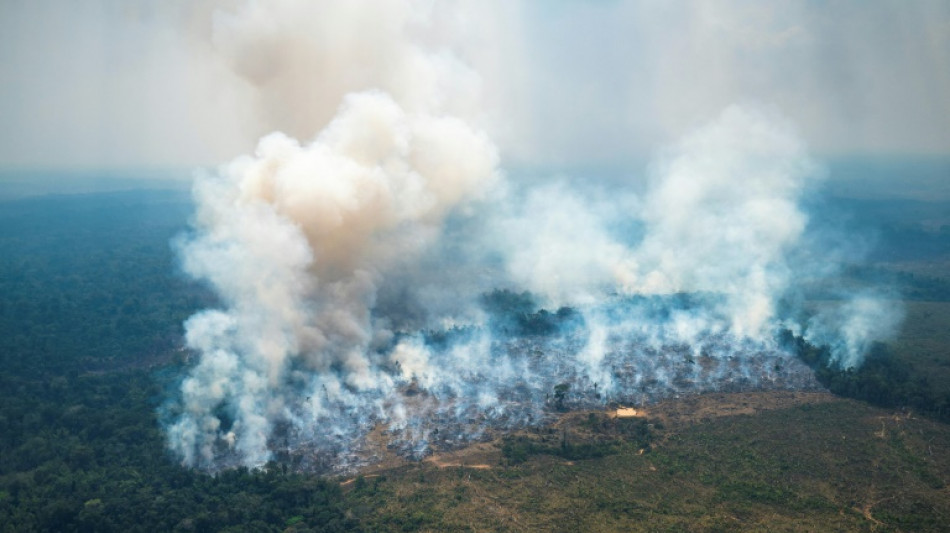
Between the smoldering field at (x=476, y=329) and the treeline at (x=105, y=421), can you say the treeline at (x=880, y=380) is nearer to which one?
the smoldering field at (x=476, y=329)

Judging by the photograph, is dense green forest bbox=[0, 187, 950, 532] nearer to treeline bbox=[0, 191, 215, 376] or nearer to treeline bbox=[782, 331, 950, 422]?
treeline bbox=[782, 331, 950, 422]

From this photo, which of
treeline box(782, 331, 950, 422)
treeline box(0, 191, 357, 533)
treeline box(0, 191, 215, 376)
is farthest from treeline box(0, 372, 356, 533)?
treeline box(782, 331, 950, 422)

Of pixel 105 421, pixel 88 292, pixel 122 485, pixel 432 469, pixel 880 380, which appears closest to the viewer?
pixel 122 485

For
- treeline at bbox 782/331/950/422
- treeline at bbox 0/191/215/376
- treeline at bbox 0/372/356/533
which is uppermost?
treeline at bbox 0/191/215/376

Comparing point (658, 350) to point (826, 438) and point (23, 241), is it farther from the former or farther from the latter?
point (23, 241)

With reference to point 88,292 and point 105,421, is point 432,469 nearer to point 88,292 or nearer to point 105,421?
point 105,421

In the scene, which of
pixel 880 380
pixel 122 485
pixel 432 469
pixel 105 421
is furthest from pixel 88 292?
pixel 880 380
